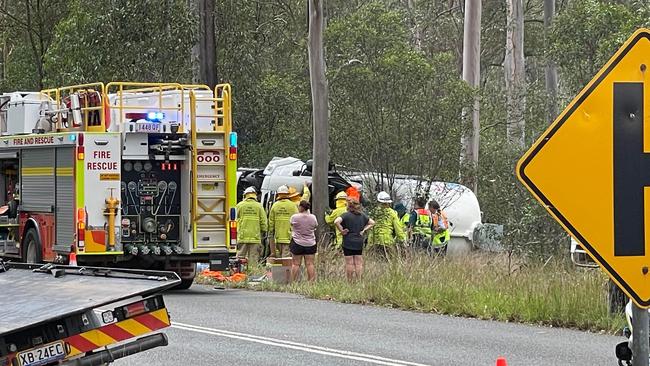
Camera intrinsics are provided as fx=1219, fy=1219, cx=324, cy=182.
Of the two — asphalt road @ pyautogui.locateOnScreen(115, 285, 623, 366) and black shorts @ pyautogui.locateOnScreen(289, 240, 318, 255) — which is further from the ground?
black shorts @ pyautogui.locateOnScreen(289, 240, 318, 255)

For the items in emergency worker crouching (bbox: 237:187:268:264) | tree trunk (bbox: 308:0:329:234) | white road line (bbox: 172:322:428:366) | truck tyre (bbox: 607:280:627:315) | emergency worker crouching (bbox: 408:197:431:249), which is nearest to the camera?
white road line (bbox: 172:322:428:366)

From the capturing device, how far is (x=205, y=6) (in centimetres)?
2945

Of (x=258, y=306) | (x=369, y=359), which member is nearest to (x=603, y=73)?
(x=369, y=359)

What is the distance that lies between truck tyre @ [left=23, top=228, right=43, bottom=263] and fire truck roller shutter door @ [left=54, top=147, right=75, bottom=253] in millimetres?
699

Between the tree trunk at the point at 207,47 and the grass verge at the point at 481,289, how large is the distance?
28.5 feet

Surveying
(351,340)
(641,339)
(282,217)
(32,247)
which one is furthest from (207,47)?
(641,339)

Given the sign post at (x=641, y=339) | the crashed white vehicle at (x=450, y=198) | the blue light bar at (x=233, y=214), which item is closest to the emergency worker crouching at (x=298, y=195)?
the crashed white vehicle at (x=450, y=198)

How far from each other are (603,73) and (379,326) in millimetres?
9618

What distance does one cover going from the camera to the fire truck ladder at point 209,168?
19.2 metres

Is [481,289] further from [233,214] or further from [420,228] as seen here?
[420,228]

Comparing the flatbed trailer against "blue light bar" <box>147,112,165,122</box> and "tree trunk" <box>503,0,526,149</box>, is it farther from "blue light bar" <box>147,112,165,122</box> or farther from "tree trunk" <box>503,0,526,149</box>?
"tree trunk" <box>503,0,526,149</box>

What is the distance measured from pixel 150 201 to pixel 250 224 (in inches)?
150

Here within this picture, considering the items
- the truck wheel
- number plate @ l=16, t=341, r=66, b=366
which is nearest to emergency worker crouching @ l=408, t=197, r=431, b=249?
the truck wheel

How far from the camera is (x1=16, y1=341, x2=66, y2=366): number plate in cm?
757
